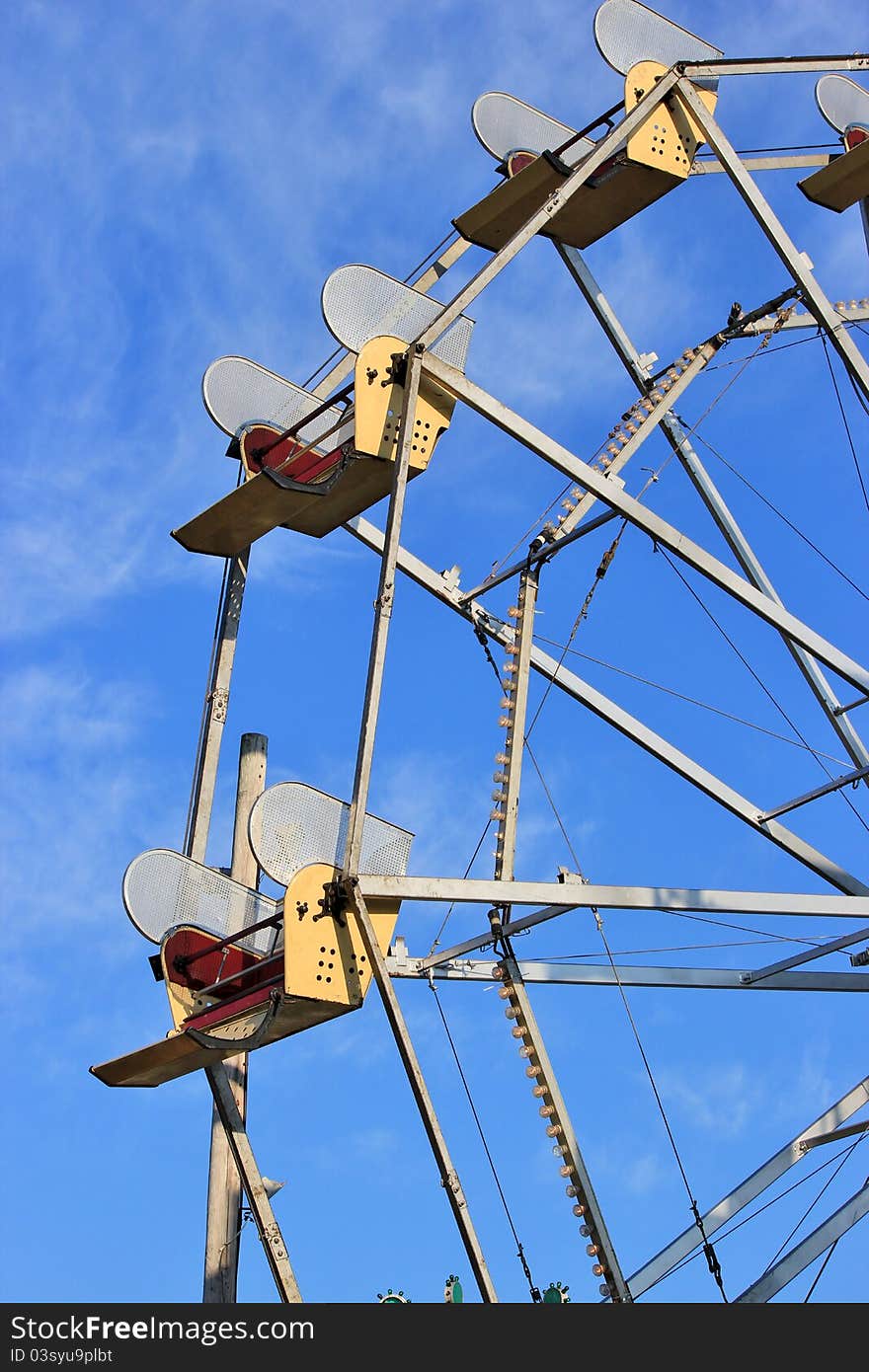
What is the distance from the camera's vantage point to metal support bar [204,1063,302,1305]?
18853mm

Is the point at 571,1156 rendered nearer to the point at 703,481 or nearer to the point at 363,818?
the point at 363,818

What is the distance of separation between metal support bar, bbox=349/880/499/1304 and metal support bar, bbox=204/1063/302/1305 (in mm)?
2301

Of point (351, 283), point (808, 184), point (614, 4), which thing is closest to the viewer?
point (351, 283)

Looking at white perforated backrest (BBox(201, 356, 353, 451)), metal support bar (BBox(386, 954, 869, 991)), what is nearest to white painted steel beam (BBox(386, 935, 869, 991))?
metal support bar (BBox(386, 954, 869, 991))

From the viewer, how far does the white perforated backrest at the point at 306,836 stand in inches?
714

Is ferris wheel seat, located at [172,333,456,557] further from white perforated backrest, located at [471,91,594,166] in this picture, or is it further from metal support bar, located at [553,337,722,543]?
white perforated backrest, located at [471,91,594,166]

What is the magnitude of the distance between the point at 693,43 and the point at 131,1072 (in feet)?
46.7

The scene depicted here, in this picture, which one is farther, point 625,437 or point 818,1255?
point 625,437

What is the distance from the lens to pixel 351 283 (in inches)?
828

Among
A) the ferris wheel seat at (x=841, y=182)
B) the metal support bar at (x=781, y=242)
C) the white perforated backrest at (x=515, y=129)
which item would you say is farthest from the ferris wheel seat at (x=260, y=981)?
the ferris wheel seat at (x=841, y=182)

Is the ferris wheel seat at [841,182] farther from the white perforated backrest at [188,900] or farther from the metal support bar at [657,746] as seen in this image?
the white perforated backrest at [188,900]

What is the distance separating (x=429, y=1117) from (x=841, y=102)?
15.4 metres
